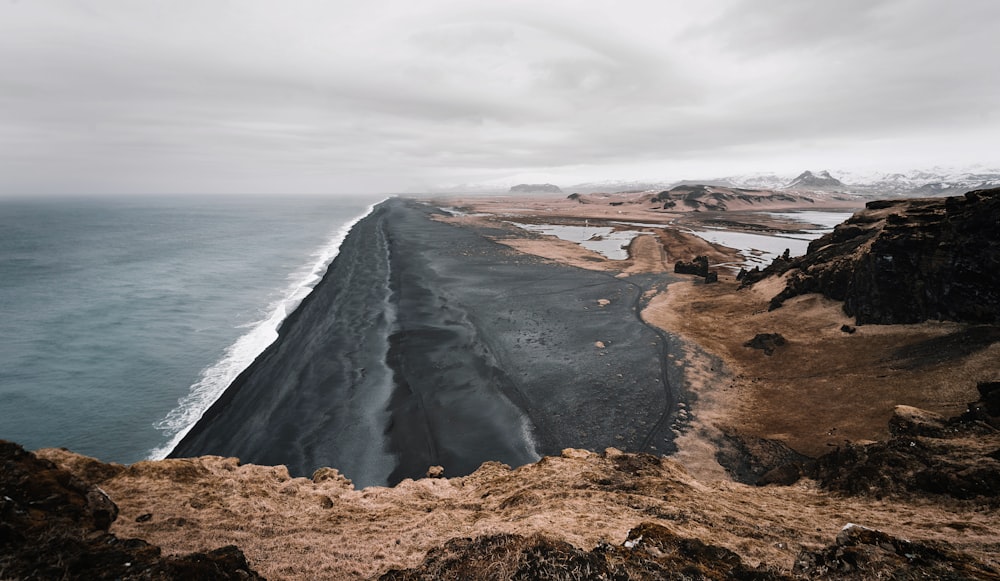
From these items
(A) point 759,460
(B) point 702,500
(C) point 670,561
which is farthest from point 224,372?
(A) point 759,460

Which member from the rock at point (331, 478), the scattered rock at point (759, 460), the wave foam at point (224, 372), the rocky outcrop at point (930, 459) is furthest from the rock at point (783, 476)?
the wave foam at point (224, 372)

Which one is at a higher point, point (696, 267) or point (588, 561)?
point (696, 267)

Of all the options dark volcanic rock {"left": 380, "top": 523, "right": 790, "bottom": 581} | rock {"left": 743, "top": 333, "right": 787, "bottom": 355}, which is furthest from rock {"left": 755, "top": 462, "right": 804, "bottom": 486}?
rock {"left": 743, "top": 333, "right": 787, "bottom": 355}

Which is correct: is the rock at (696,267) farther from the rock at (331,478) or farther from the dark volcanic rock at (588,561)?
the rock at (331,478)

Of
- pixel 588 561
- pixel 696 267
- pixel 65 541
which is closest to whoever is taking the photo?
pixel 65 541

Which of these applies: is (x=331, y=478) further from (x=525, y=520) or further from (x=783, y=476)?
(x=783, y=476)

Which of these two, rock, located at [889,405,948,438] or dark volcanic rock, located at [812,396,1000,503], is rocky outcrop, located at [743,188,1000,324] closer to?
rock, located at [889,405,948,438]
